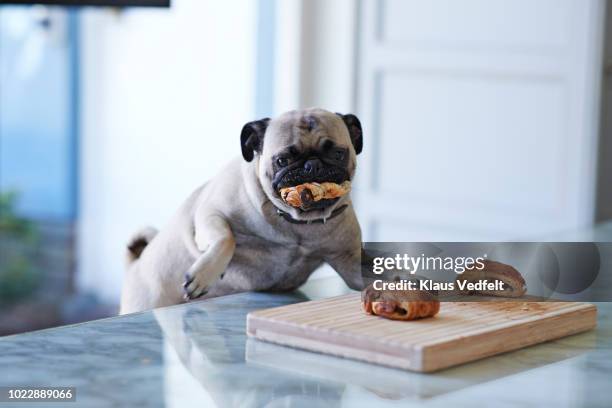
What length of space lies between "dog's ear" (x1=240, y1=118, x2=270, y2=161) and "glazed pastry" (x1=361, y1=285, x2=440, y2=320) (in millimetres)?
352

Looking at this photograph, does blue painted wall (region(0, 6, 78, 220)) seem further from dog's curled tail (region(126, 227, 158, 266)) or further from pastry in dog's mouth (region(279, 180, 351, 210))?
pastry in dog's mouth (region(279, 180, 351, 210))

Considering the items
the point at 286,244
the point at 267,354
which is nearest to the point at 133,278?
the point at 286,244

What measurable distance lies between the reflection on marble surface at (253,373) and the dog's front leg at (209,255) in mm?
130

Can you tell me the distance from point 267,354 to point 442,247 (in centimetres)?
27

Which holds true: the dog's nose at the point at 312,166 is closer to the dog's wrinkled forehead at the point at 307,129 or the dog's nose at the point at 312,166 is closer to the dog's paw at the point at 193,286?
the dog's wrinkled forehead at the point at 307,129

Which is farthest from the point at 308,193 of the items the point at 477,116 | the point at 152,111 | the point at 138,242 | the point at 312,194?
the point at 152,111

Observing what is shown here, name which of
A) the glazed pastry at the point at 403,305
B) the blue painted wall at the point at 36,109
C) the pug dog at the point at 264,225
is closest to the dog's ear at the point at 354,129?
the pug dog at the point at 264,225

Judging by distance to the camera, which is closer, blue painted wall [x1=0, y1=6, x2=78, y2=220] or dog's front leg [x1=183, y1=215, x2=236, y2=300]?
dog's front leg [x1=183, y1=215, x2=236, y2=300]

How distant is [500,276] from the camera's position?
48.3 inches

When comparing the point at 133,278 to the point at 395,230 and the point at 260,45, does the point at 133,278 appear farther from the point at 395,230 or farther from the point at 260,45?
the point at 260,45

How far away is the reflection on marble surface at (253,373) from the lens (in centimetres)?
93

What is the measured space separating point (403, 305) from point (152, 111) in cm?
383

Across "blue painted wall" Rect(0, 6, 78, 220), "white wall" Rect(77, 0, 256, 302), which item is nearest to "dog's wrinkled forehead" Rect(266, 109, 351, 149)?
"white wall" Rect(77, 0, 256, 302)

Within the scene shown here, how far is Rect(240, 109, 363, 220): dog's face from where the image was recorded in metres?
1.33
